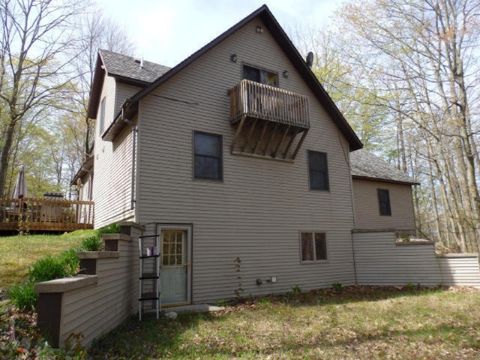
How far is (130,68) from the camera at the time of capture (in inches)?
502

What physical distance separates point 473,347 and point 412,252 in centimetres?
721

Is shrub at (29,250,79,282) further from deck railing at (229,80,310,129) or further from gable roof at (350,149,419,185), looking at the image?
gable roof at (350,149,419,185)

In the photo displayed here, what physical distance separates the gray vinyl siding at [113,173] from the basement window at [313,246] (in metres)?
6.06

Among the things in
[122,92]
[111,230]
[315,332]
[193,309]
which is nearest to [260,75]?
[122,92]

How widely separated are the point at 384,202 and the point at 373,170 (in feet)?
5.81

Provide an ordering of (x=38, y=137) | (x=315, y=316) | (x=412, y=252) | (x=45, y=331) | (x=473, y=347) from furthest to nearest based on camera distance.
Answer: (x=38, y=137), (x=412, y=252), (x=315, y=316), (x=473, y=347), (x=45, y=331)

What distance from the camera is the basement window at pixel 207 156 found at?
10.6 m

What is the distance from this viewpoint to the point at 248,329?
22.7 feet

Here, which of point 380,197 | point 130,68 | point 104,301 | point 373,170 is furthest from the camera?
point 373,170

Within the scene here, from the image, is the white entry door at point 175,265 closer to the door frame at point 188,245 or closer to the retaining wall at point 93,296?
the door frame at point 188,245

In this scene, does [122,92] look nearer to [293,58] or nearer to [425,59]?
[293,58]

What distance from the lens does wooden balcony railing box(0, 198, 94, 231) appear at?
14.2 m

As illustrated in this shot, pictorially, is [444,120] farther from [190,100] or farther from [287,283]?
[190,100]

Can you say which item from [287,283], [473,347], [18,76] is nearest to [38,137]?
[18,76]
